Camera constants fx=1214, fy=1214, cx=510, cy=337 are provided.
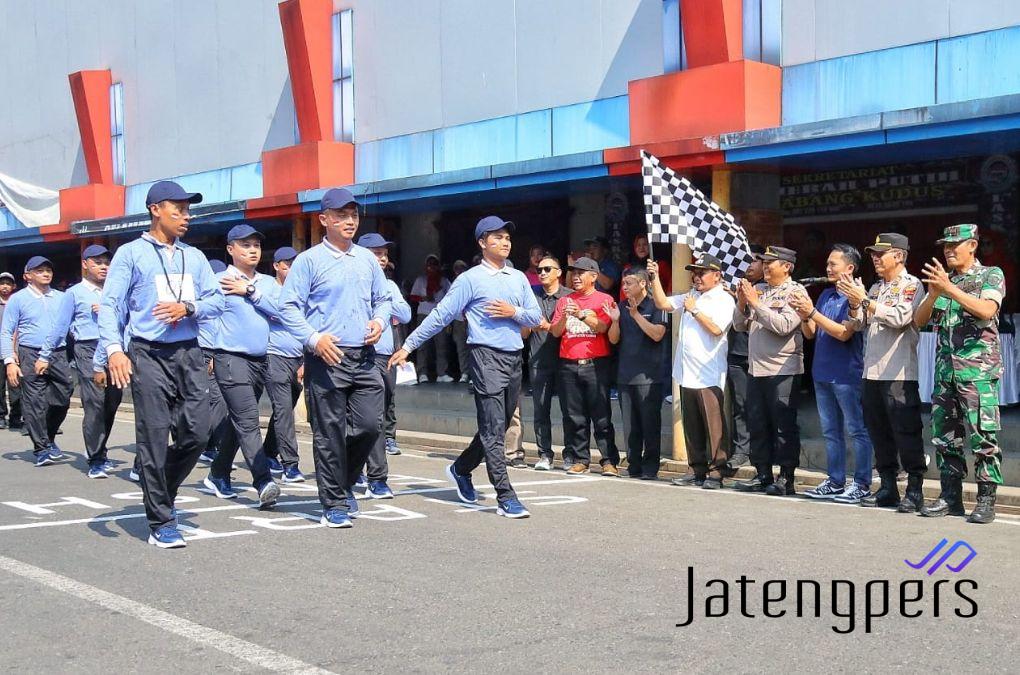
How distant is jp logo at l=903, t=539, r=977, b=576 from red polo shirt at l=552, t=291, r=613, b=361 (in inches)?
173

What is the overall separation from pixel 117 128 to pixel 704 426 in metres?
17.7

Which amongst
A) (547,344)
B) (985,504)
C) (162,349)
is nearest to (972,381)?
(985,504)

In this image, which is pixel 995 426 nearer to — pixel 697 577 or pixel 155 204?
pixel 697 577

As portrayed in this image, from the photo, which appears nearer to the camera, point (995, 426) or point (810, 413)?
point (995, 426)

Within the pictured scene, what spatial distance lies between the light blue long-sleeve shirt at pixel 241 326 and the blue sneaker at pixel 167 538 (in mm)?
2310

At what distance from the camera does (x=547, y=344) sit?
11992 mm

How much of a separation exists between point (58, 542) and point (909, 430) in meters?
5.91

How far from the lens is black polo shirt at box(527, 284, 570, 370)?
12.0 m

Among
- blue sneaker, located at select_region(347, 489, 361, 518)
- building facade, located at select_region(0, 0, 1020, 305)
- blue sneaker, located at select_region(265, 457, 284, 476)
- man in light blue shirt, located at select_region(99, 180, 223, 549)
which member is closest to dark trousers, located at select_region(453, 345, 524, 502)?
blue sneaker, located at select_region(347, 489, 361, 518)

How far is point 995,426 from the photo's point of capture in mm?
8367

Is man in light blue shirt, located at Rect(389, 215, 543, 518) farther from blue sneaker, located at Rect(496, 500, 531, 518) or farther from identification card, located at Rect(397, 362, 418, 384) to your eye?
identification card, located at Rect(397, 362, 418, 384)

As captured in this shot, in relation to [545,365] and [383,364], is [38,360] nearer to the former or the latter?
[383,364]

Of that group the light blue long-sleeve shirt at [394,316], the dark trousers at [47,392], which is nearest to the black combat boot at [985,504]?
the light blue long-sleeve shirt at [394,316]

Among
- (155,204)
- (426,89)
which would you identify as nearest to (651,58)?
(426,89)
